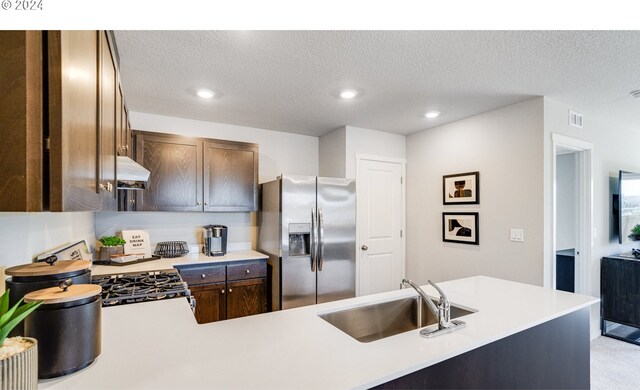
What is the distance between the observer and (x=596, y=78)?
2.42 meters

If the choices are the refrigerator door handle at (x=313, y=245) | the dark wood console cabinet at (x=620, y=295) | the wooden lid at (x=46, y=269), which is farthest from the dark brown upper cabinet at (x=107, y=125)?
the dark wood console cabinet at (x=620, y=295)

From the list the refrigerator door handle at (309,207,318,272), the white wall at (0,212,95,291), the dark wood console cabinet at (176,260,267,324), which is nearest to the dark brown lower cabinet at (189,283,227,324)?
the dark wood console cabinet at (176,260,267,324)

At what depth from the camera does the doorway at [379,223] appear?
386 cm

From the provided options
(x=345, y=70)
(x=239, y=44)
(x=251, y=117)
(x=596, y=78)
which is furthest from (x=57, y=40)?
(x=596, y=78)

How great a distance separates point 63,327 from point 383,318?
4.55ft

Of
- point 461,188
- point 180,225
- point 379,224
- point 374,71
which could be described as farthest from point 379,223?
point 180,225

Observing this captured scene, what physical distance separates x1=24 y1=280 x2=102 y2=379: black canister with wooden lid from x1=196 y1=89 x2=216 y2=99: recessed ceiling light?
2.14m

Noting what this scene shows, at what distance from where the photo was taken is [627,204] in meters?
3.69

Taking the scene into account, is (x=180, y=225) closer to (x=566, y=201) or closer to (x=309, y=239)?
(x=309, y=239)

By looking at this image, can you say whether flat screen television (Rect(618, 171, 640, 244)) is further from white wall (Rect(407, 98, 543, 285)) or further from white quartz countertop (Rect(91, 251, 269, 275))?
white quartz countertop (Rect(91, 251, 269, 275))

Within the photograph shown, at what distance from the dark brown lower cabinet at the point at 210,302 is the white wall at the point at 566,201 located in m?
4.63

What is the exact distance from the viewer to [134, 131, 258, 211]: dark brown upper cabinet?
9.96 feet

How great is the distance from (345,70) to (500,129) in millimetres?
1857

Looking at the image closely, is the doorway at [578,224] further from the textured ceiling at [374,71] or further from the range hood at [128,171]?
the range hood at [128,171]
